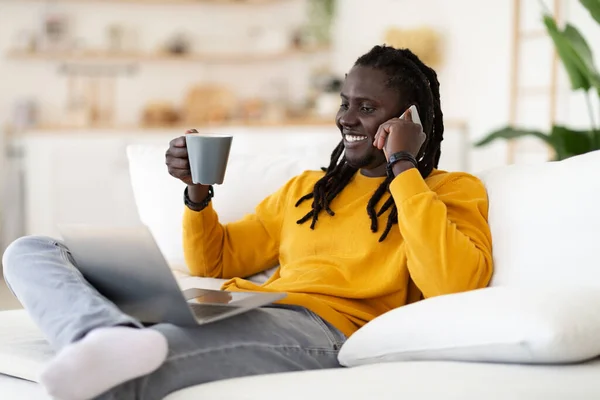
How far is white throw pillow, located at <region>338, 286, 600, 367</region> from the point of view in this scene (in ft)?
4.73

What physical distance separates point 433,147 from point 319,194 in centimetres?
28

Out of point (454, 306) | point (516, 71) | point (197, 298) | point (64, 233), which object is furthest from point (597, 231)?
point (516, 71)

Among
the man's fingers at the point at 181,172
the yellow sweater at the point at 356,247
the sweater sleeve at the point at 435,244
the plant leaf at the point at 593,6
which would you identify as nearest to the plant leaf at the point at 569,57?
the plant leaf at the point at 593,6

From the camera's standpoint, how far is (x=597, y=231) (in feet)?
5.44

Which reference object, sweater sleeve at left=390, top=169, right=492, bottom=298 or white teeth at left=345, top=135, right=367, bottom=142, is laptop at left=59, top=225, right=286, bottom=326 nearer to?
sweater sleeve at left=390, top=169, right=492, bottom=298

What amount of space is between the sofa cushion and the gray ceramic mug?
56 centimetres

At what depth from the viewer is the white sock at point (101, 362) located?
133 centimetres

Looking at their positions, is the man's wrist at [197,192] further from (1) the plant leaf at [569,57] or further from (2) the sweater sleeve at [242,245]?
(1) the plant leaf at [569,57]

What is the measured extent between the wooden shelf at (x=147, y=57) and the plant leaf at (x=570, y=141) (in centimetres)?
316

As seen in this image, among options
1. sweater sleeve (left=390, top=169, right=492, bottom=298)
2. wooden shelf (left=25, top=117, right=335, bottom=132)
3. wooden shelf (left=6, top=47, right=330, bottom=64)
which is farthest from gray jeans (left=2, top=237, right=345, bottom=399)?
wooden shelf (left=6, top=47, right=330, bottom=64)

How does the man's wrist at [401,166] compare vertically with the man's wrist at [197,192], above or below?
above

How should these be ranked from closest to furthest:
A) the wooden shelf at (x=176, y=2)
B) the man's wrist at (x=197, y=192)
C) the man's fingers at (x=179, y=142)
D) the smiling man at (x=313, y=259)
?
1. the smiling man at (x=313, y=259)
2. the man's fingers at (x=179, y=142)
3. the man's wrist at (x=197, y=192)
4. the wooden shelf at (x=176, y=2)

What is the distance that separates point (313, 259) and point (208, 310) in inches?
15.0

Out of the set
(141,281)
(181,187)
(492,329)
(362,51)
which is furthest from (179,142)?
(362,51)
